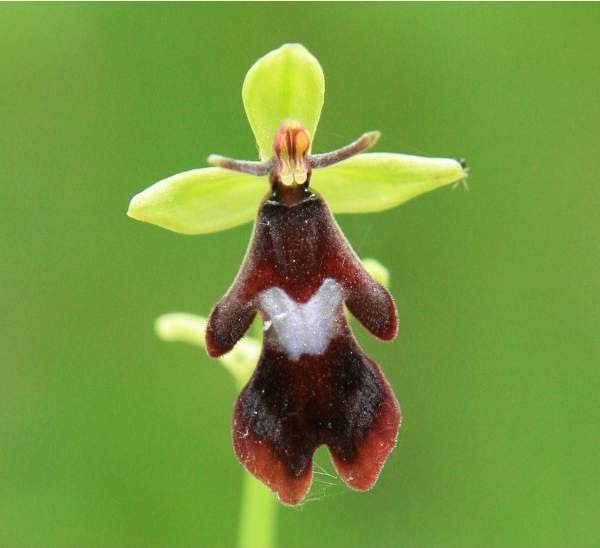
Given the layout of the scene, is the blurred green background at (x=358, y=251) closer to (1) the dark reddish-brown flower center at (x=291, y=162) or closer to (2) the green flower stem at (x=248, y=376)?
(2) the green flower stem at (x=248, y=376)

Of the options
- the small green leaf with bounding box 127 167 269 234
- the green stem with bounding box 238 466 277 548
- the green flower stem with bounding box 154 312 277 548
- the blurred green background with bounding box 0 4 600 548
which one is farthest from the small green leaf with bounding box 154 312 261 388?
the blurred green background with bounding box 0 4 600 548

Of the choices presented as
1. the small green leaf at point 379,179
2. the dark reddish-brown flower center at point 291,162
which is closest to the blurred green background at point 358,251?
the small green leaf at point 379,179

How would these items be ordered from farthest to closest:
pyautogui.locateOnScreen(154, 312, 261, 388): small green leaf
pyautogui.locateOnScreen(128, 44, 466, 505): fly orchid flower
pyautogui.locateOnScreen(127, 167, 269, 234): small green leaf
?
1. pyautogui.locateOnScreen(154, 312, 261, 388): small green leaf
2. pyautogui.locateOnScreen(127, 167, 269, 234): small green leaf
3. pyautogui.locateOnScreen(128, 44, 466, 505): fly orchid flower

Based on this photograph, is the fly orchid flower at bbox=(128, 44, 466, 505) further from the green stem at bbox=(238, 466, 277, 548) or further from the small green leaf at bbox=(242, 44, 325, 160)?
the green stem at bbox=(238, 466, 277, 548)

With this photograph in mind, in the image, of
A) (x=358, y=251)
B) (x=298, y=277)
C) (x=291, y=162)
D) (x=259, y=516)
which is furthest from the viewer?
(x=358, y=251)

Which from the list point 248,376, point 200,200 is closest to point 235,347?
point 248,376

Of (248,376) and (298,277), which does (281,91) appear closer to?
(298,277)

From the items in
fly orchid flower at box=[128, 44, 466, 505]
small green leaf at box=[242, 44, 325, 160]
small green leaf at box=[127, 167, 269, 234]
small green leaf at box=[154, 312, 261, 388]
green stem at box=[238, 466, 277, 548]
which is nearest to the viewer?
fly orchid flower at box=[128, 44, 466, 505]
